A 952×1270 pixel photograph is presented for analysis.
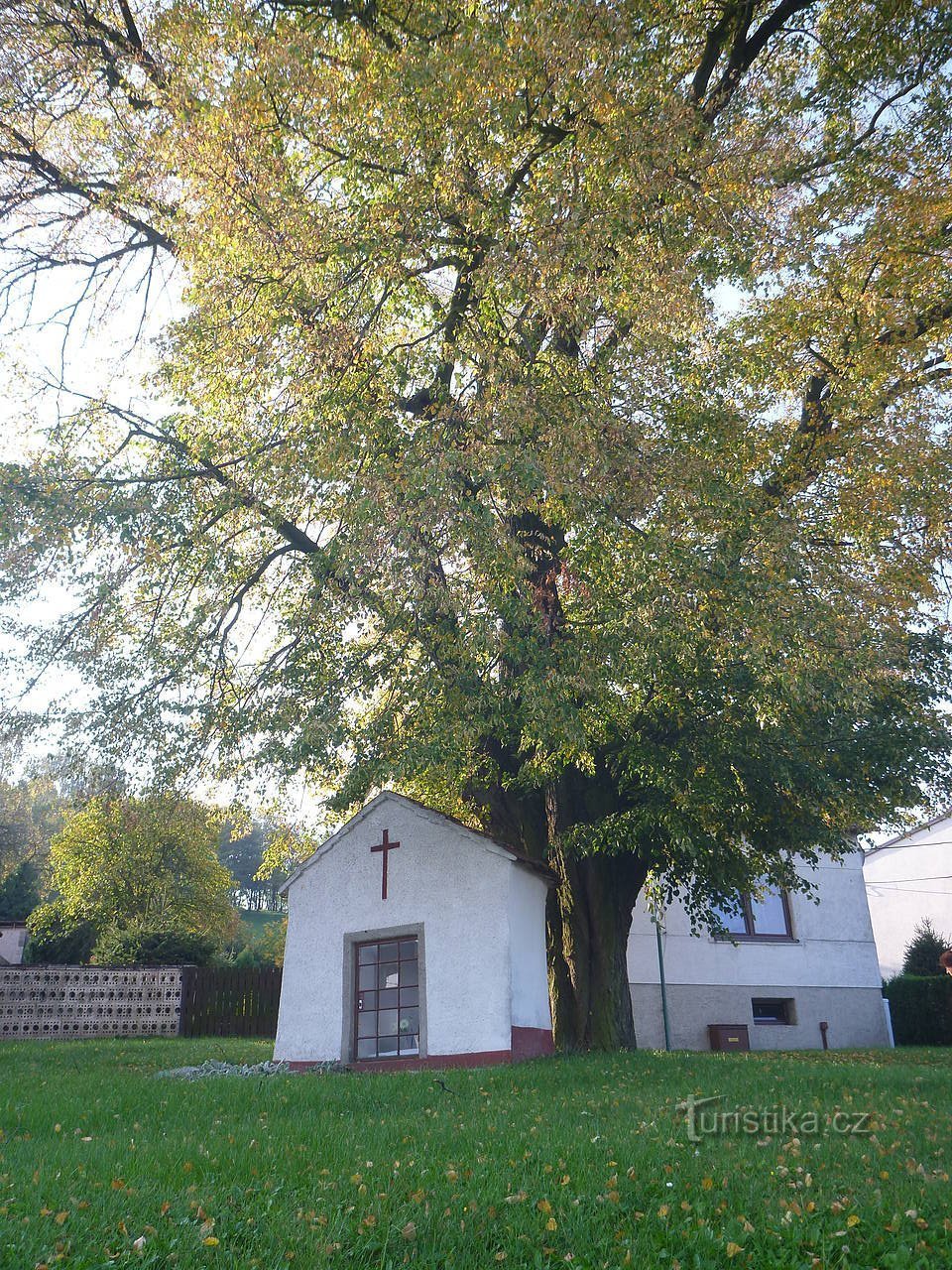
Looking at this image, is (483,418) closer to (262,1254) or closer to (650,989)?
(262,1254)

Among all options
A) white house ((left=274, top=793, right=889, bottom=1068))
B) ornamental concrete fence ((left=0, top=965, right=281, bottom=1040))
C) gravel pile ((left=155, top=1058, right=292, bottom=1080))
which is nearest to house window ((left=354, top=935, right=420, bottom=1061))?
white house ((left=274, top=793, right=889, bottom=1068))

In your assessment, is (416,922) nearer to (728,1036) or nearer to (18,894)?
(728,1036)

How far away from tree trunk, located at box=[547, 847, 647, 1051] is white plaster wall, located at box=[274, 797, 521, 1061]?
5.26ft

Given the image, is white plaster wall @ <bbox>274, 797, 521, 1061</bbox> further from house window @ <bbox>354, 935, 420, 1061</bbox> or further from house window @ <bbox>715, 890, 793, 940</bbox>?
house window @ <bbox>715, 890, 793, 940</bbox>

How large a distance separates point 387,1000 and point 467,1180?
9175mm

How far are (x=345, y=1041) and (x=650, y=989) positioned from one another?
8.56 meters

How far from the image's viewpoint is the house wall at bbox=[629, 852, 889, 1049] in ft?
66.5

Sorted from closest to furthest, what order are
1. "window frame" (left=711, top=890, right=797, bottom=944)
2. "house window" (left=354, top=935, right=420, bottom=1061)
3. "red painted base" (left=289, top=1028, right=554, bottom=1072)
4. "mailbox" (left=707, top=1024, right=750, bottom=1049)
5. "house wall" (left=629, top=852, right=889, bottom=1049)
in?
"red painted base" (left=289, top=1028, right=554, bottom=1072) → "house window" (left=354, top=935, right=420, bottom=1061) → "mailbox" (left=707, top=1024, right=750, bottom=1049) → "house wall" (left=629, top=852, right=889, bottom=1049) → "window frame" (left=711, top=890, right=797, bottom=944)

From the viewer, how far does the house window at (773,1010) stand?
69.1 ft

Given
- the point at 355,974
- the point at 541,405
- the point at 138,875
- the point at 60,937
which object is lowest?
the point at 355,974

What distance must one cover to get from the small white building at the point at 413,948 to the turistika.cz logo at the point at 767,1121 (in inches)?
207

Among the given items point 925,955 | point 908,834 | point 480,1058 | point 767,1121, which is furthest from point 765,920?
point 767,1121

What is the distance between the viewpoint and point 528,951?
13680mm

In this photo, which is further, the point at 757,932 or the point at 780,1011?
the point at 757,932
